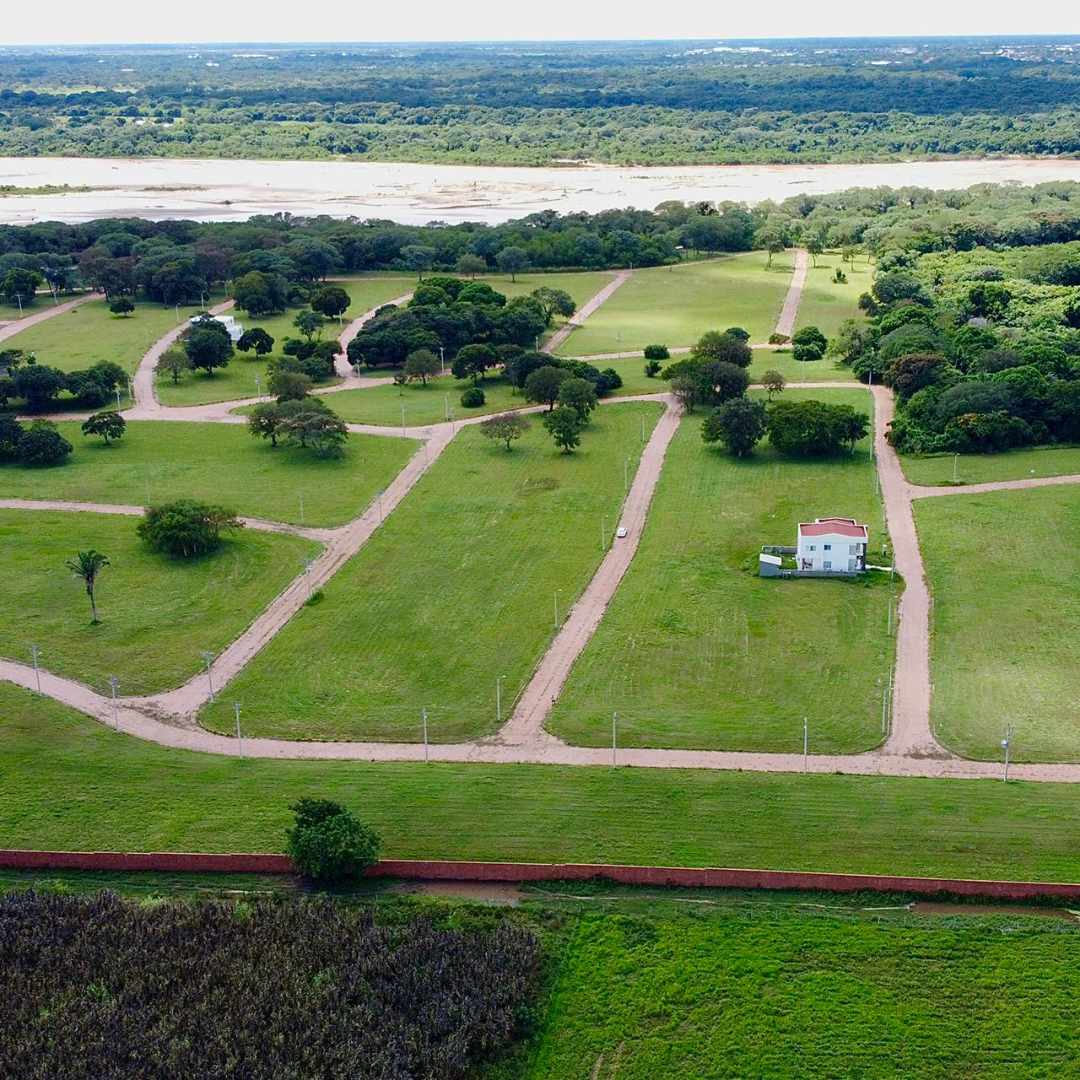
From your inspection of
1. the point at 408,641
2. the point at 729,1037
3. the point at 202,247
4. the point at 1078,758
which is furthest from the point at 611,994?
the point at 202,247

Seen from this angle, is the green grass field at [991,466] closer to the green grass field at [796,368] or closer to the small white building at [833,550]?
the small white building at [833,550]

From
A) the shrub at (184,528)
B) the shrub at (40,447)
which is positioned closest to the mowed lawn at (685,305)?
the shrub at (40,447)

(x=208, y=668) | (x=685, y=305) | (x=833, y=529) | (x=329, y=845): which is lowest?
(x=685, y=305)

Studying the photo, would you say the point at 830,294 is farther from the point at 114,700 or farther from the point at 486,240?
the point at 114,700

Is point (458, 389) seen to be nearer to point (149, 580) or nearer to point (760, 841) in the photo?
point (149, 580)

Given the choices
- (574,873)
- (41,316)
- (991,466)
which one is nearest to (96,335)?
(41,316)

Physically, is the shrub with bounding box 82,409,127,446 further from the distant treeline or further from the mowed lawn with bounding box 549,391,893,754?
the distant treeline
